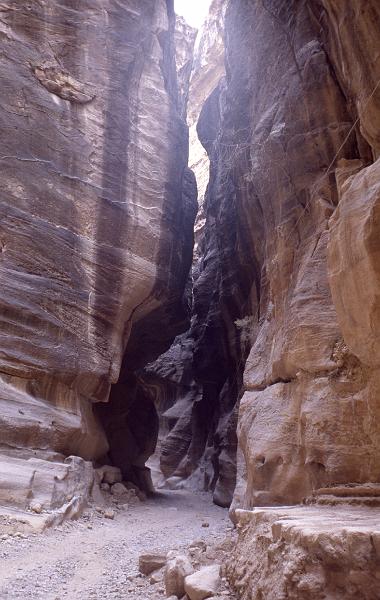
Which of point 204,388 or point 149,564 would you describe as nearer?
point 149,564

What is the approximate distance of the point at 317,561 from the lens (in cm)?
355

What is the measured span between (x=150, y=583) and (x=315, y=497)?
7.34ft

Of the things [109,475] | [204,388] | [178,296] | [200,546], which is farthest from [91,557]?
[204,388]

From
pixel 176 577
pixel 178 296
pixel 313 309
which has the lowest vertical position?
pixel 176 577

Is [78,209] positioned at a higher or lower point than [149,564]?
higher

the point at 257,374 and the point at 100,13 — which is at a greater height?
the point at 100,13

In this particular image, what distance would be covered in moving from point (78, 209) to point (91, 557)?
9318 mm

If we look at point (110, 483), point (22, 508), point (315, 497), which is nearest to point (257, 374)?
point (315, 497)

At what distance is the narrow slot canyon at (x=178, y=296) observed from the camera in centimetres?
577

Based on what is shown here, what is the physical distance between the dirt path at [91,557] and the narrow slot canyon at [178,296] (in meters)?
0.06

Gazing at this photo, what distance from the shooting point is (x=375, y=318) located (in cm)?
581

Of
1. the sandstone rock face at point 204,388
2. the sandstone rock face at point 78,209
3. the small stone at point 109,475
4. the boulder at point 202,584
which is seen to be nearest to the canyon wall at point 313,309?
the boulder at point 202,584

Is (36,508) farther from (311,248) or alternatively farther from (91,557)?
(311,248)

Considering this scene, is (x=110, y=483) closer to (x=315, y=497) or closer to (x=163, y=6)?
(x=315, y=497)
